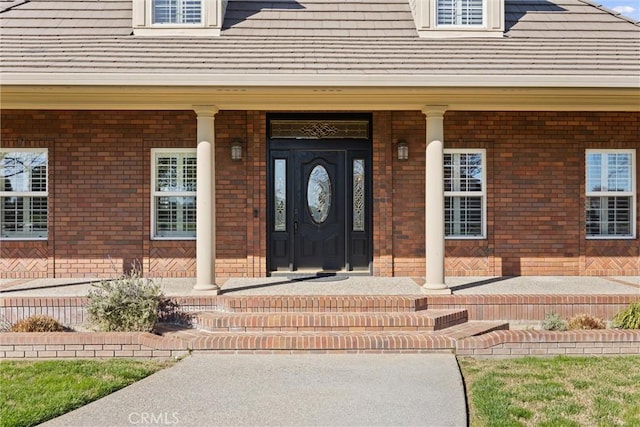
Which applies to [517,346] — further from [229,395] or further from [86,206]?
[86,206]

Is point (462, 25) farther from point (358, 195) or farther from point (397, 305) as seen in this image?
point (397, 305)

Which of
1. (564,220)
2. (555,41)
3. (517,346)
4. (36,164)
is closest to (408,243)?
(564,220)

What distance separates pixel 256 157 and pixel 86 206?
2.91 meters

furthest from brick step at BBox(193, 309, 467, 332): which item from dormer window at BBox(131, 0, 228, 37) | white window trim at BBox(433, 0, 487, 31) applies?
white window trim at BBox(433, 0, 487, 31)

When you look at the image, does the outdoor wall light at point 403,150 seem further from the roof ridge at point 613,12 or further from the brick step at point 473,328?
Result: the roof ridge at point 613,12

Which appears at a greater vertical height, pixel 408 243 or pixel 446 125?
pixel 446 125

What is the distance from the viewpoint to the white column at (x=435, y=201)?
714 centimetres

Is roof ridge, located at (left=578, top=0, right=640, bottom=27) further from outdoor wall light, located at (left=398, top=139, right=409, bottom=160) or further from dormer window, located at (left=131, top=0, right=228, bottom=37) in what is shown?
dormer window, located at (left=131, top=0, right=228, bottom=37)

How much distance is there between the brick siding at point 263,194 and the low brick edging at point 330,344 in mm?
2989

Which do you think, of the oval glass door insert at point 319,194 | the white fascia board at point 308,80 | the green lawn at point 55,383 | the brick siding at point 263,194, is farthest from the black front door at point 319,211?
the green lawn at point 55,383

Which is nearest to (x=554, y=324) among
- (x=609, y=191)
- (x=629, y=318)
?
(x=629, y=318)

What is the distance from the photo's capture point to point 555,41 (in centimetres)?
827

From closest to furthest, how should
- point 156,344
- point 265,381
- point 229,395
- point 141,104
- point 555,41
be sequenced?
point 229,395
point 265,381
point 156,344
point 141,104
point 555,41

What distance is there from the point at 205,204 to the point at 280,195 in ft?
6.53
